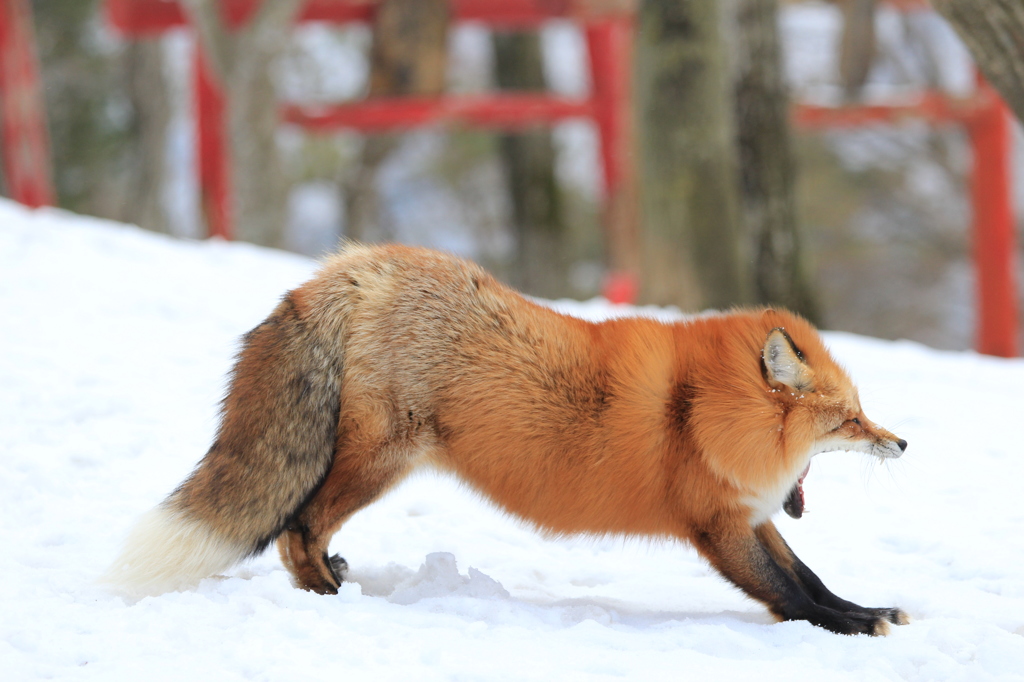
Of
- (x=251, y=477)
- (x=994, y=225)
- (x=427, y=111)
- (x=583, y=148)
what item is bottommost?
(x=583, y=148)

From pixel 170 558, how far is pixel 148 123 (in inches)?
582

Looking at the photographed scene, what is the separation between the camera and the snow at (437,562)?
2398mm

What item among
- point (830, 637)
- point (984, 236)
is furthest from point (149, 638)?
point (984, 236)

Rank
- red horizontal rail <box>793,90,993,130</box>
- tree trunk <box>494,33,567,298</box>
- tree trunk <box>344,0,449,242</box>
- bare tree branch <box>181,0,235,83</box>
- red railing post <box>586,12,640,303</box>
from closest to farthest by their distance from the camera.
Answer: bare tree branch <box>181,0,235,83</box> → red horizontal rail <box>793,90,993,130</box> → tree trunk <box>344,0,449,242</box> → red railing post <box>586,12,640,303</box> → tree trunk <box>494,33,567,298</box>

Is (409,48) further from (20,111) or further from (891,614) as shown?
(891,614)

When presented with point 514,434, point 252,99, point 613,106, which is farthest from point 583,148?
point 514,434

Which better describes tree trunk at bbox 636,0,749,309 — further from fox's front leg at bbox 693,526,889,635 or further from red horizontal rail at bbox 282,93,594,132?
fox's front leg at bbox 693,526,889,635

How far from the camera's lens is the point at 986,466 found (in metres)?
4.24

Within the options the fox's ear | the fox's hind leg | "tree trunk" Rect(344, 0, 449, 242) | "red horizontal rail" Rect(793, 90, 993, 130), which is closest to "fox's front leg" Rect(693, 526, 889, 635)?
the fox's ear

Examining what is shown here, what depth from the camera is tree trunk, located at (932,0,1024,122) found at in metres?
3.35

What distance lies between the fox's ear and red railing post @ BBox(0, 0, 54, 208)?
8.05 metres

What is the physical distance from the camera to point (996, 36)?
3.40m

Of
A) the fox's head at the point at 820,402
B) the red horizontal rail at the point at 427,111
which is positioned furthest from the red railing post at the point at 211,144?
the fox's head at the point at 820,402

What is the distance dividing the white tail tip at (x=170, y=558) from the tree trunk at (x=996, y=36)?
116 inches
